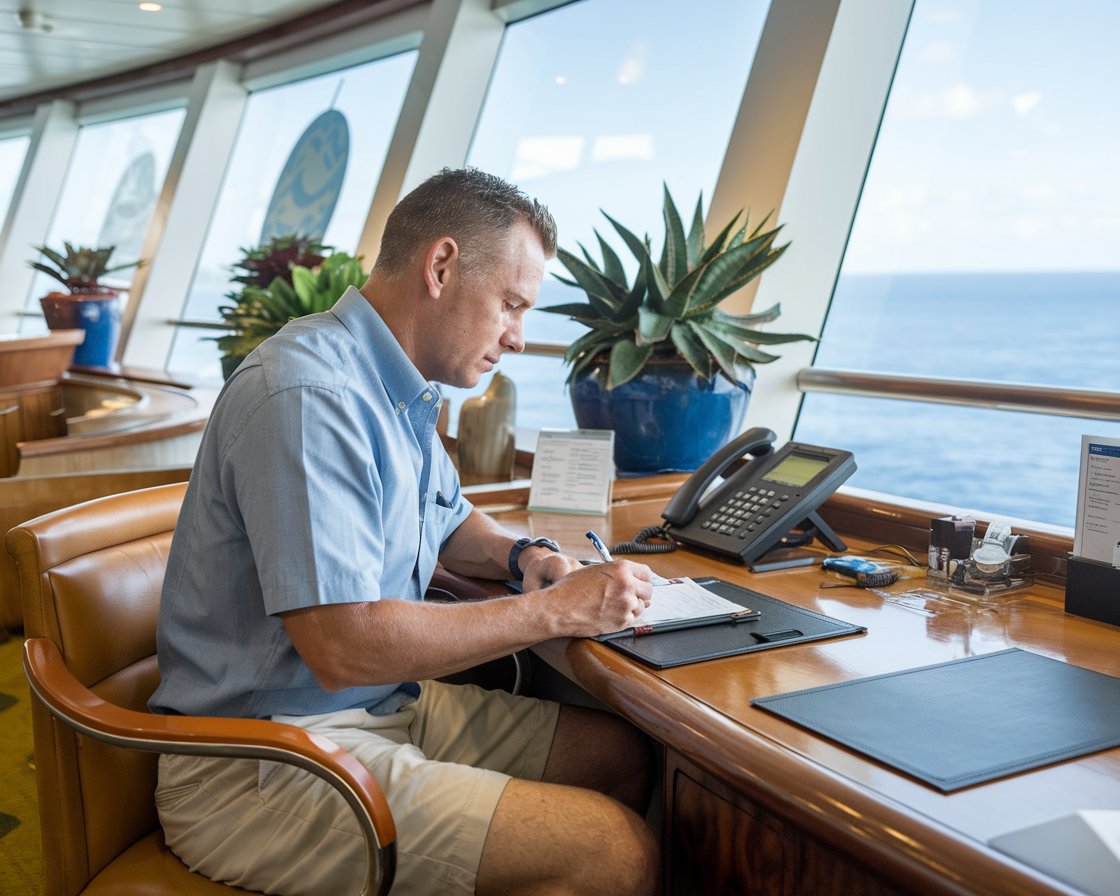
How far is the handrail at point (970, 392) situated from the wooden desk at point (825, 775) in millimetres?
906

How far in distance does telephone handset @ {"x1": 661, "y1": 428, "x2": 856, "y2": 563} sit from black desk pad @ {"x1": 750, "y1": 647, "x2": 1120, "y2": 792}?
21.6 inches

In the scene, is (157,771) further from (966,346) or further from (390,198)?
(966,346)

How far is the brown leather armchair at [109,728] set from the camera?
3.87 feet

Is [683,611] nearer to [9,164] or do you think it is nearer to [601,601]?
[601,601]

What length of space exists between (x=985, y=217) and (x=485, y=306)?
3.92 meters

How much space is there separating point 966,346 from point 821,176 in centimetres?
1235

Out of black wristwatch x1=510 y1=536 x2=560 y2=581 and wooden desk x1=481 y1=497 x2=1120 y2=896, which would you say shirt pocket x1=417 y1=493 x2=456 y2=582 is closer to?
black wristwatch x1=510 y1=536 x2=560 y2=581

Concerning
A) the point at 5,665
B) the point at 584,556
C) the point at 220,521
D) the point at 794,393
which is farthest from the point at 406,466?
the point at 5,665

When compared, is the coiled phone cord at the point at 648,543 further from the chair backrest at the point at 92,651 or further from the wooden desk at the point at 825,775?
the chair backrest at the point at 92,651

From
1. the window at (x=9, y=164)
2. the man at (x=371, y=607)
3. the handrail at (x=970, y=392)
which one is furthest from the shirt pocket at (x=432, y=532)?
the window at (x=9, y=164)

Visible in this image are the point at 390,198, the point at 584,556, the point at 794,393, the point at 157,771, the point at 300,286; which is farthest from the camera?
the point at 390,198

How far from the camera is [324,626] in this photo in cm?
124

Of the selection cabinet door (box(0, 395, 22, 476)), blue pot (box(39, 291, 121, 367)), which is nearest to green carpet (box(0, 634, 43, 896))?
cabinet door (box(0, 395, 22, 476))

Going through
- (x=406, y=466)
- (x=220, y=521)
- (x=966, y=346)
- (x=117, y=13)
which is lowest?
(x=220, y=521)
